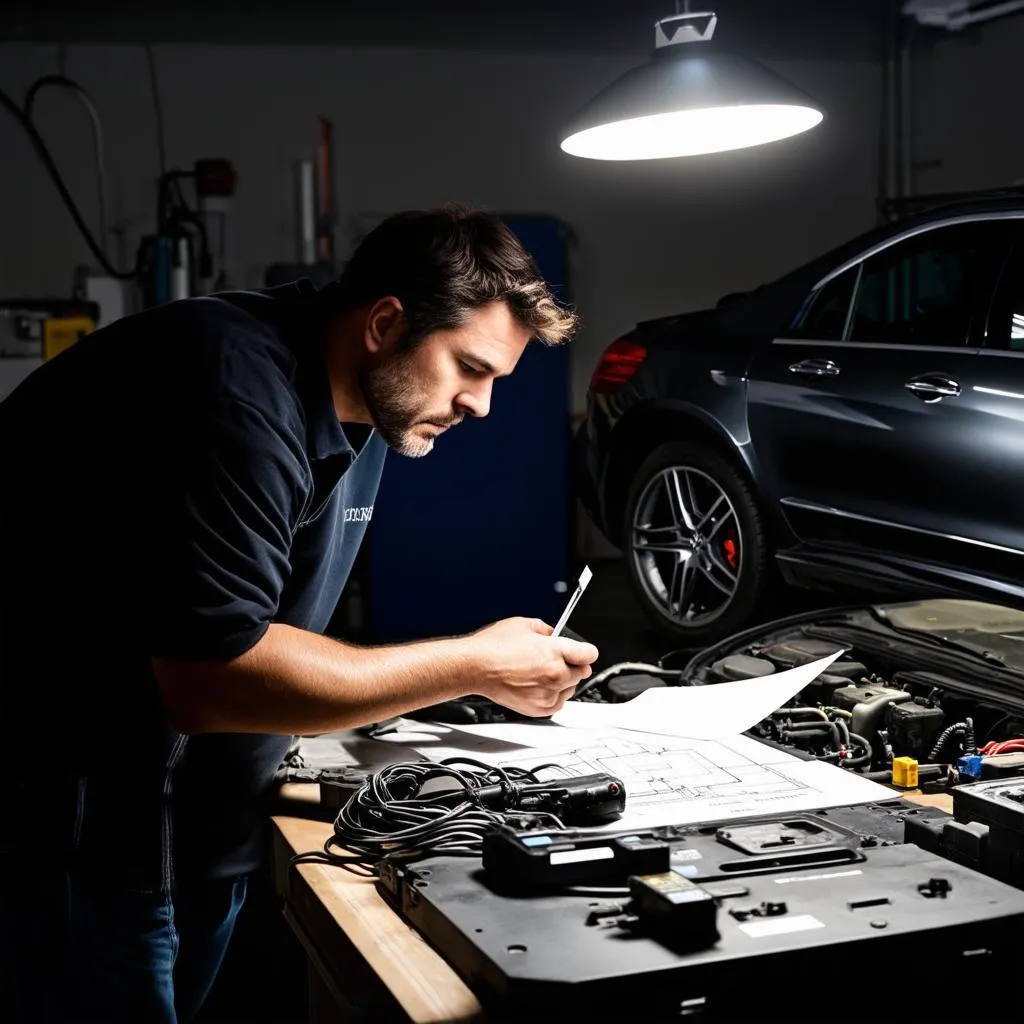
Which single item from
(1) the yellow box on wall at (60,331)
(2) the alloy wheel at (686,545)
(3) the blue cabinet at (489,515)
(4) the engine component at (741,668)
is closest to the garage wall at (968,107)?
(3) the blue cabinet at (489,515)

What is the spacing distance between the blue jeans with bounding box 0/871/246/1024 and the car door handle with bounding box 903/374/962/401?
2.82 meters

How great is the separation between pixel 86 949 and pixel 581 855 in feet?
2.03

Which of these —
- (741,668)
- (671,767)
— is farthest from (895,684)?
(671,767)

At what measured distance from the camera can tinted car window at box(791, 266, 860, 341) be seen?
430 centimetres

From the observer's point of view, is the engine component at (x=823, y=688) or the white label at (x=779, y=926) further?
the engine component at (x=823, y=688)

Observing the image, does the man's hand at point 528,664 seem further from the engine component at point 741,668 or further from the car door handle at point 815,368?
the car door handle at point 815,368

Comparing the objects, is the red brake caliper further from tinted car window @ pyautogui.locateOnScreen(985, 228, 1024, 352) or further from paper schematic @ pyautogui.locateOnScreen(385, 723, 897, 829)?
paper schematic @ pyautogui.locateOnScreen(385, 723, 897, 829)

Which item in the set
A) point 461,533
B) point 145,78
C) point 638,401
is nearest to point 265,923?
point 638,401

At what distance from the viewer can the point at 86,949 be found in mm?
1471

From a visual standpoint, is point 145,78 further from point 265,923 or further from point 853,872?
point 853,872

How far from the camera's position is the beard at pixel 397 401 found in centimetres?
153

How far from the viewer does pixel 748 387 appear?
4.38 metres

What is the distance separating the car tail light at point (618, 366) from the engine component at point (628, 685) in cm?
287

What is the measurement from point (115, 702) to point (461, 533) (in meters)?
4.79
